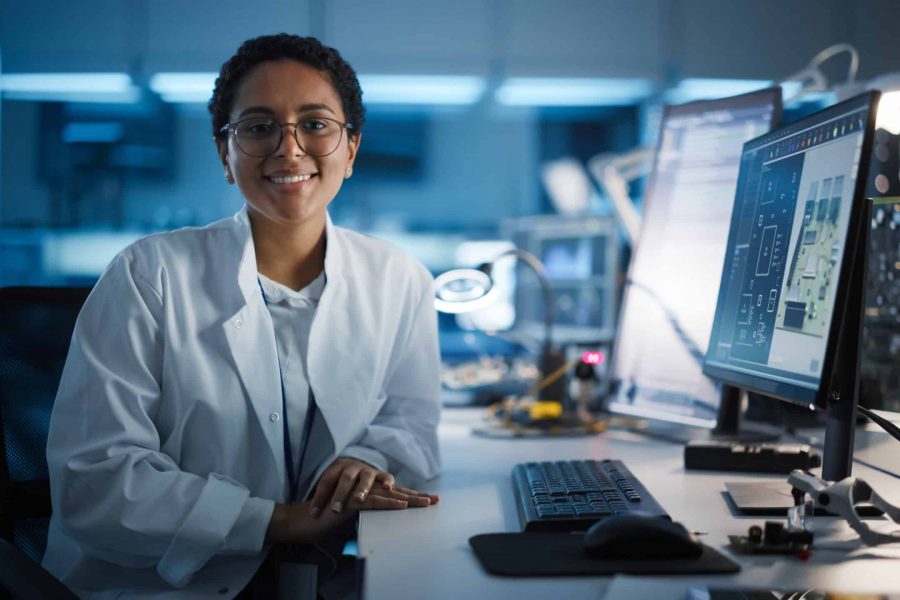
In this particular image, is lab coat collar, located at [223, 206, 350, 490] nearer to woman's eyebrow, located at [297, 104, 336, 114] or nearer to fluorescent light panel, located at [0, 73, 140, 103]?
woman's eyebrow, located at [297, 104, 336, 114]

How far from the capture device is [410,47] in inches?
182

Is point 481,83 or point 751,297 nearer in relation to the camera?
point 751,297

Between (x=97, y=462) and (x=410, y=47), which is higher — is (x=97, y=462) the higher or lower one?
the lower one

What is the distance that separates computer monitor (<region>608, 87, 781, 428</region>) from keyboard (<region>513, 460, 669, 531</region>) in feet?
1.77

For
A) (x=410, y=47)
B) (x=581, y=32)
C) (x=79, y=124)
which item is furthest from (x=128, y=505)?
(x=79, y=124)

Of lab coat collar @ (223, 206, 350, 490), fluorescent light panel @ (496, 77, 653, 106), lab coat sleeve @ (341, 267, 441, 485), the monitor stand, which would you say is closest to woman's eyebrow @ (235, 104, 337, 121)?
lab coat collar @ (223, 206, 350, 490)

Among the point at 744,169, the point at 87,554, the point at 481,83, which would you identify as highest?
the point at 481,83

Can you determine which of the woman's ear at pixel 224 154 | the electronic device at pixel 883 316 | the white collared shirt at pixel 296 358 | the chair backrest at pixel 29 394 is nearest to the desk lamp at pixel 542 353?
the white collared shirt at pixel 296 358

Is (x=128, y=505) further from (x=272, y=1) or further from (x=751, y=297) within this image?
(x=272, y=1)

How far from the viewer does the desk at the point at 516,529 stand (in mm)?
813

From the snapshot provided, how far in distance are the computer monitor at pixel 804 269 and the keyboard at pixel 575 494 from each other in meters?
0.23

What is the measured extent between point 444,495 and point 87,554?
0.51 metres

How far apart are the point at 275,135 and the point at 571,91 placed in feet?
12.7

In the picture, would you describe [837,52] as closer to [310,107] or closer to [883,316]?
[883,316]
